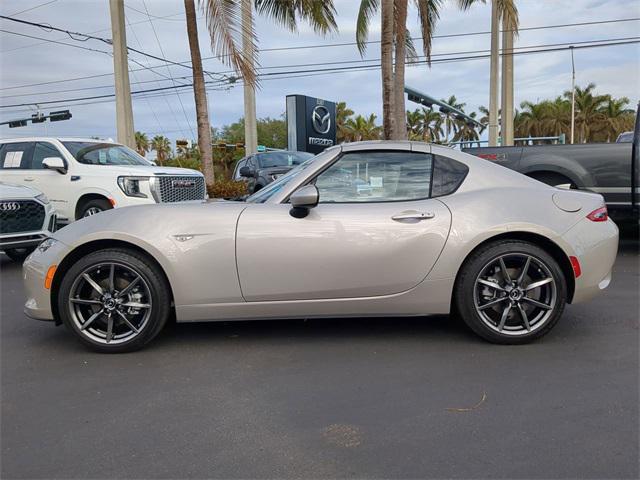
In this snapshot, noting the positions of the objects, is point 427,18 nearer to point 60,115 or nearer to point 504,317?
point 504,317

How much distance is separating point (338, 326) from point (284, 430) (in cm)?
170

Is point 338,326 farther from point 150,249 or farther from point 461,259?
point 150,249

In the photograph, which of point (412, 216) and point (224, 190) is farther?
point (224, 190)

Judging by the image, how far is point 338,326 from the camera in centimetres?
438

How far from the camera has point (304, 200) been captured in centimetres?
360

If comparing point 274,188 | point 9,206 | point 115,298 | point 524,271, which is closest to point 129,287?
point 115,298

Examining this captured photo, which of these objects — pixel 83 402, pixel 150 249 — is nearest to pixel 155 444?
pixel 83 402

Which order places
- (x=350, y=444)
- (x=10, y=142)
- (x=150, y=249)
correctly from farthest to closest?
(x=10, y=142) < (x=150, y=249) < (x=350, y=444)

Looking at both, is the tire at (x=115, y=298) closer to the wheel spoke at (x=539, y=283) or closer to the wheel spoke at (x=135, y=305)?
the wheel spoke at (x=135, y=305)

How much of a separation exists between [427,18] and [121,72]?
9.29 meters

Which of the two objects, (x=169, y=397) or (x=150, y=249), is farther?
(x=150, y=249)

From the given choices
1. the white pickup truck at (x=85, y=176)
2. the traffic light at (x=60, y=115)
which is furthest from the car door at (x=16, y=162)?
the traffic light at (x=60, y=115)

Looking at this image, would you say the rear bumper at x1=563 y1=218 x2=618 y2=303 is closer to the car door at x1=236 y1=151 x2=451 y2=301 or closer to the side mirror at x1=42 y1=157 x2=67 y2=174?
the car door at x1=236 y1=151 x2=451 y2=301

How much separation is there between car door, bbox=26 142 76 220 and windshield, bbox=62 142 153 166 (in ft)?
0.85
